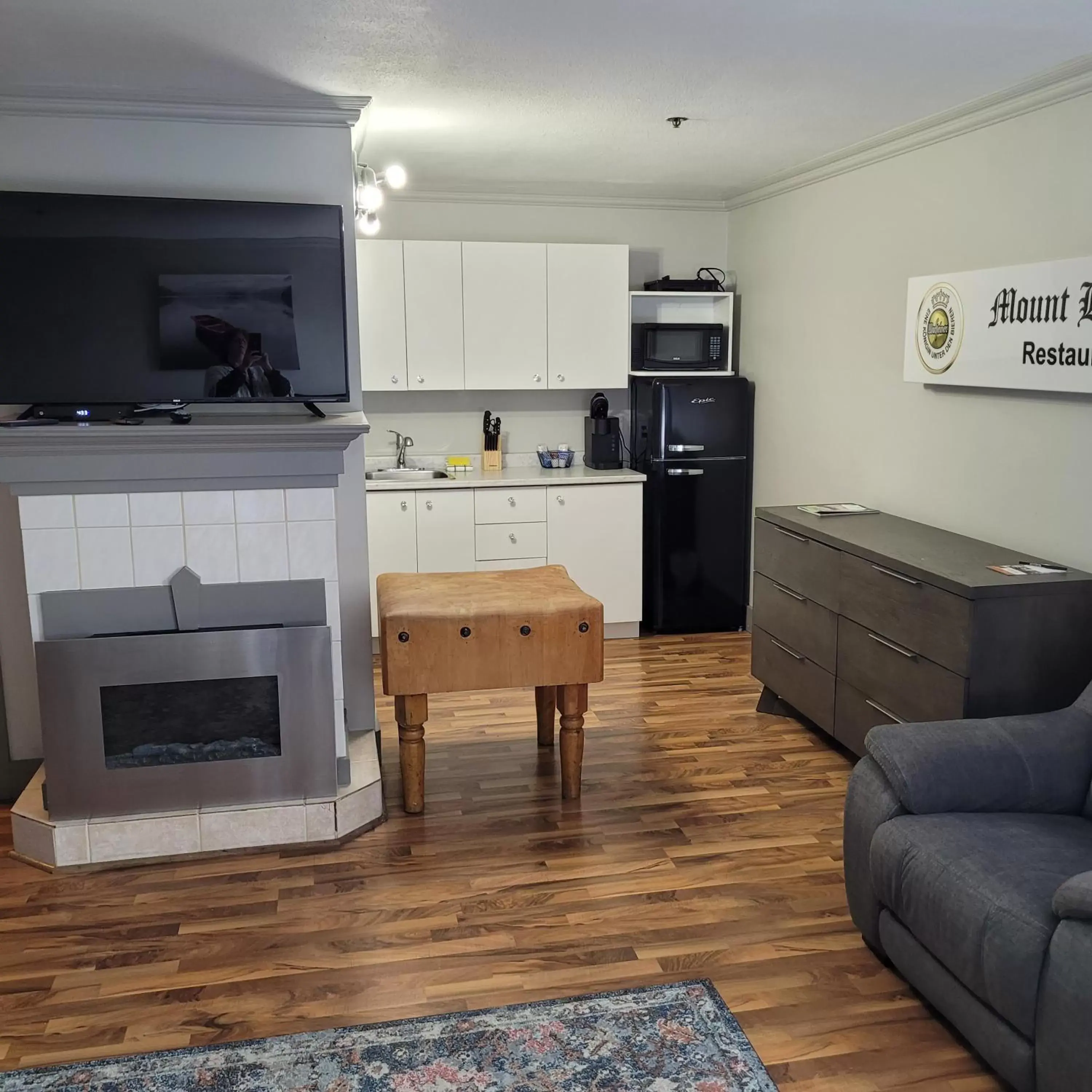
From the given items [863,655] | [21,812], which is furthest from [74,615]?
[863,655]

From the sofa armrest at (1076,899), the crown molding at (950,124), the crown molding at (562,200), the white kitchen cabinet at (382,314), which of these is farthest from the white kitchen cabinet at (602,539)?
the sofa armrest at (1076,899)

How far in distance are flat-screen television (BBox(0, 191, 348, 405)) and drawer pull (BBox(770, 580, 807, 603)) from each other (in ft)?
6.41

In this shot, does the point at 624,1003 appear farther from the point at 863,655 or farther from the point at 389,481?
the point at 389,481

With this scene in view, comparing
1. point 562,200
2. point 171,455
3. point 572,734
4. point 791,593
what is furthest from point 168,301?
point 562,200

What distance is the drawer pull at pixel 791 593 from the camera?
A: 4.11 meters

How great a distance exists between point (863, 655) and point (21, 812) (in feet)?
9.35

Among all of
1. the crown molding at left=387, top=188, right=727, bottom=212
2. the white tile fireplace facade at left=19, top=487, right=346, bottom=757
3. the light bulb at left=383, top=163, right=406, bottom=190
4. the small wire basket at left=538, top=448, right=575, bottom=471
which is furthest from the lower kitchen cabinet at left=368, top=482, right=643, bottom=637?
the white tile fireplace facade at left=19, top=487, right=346, bottom=757

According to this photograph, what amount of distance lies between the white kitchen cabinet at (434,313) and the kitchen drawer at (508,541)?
2.66 feet

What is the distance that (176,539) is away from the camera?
3178 millimetres

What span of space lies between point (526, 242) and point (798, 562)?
8.68 feet

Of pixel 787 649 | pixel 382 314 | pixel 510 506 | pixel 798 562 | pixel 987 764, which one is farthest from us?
pixel 510 506

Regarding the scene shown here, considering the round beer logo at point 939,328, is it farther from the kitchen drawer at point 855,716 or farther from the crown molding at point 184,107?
the crown molding at point 184,107

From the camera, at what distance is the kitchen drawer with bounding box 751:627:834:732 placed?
3969 mm

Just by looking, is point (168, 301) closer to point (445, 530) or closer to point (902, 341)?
point (445, 530)
